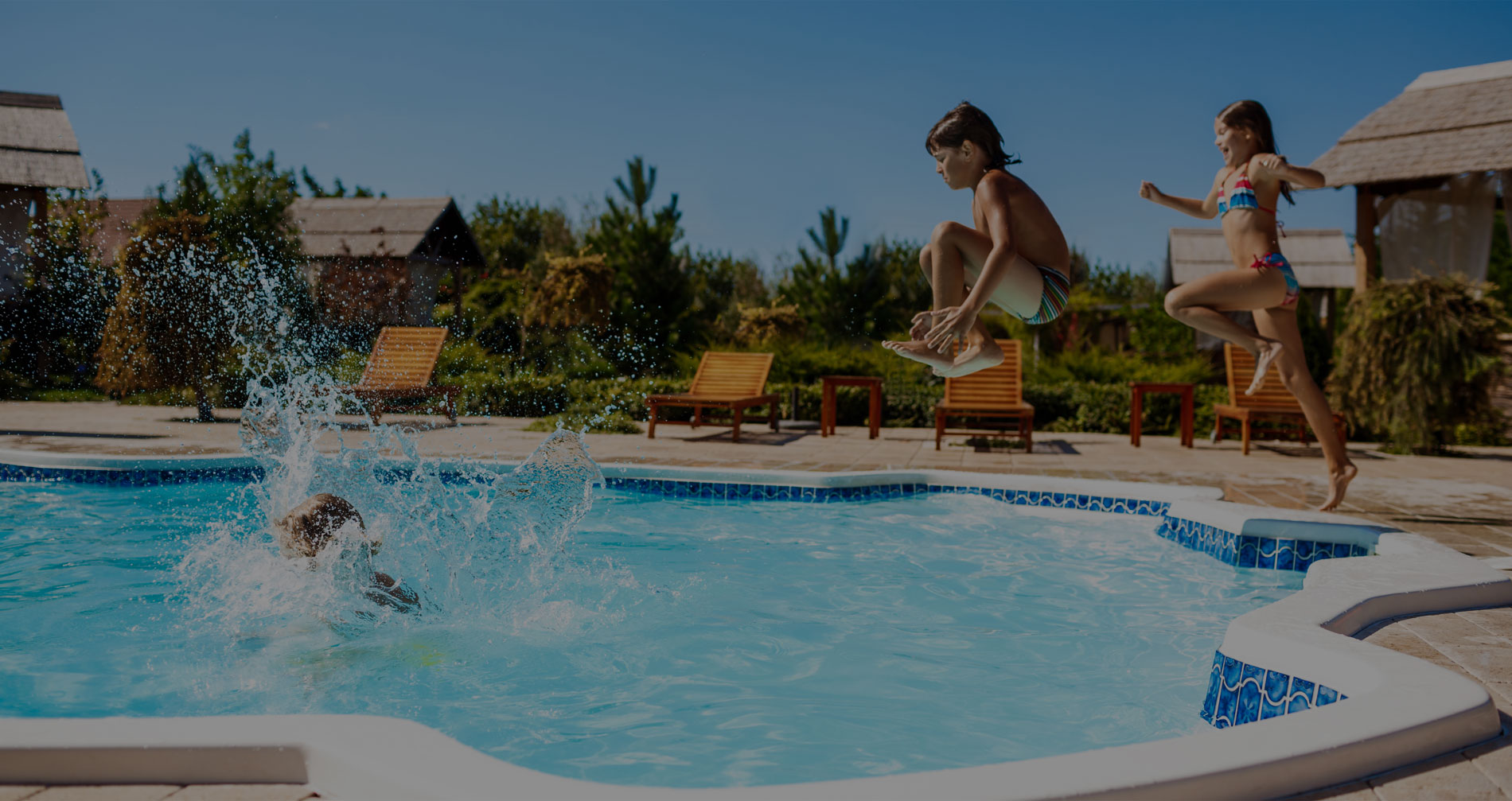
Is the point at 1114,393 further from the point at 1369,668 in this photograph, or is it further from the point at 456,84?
the point at 456,84

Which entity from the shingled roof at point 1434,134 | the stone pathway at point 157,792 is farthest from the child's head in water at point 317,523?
the shingled roof at point 1434,134

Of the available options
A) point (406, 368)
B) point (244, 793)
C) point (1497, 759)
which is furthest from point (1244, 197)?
point (406, 368)

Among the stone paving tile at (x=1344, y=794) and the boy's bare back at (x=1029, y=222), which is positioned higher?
the boy's bare back at (x=1029, y=222)

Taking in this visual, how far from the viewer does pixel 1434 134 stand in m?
12.8

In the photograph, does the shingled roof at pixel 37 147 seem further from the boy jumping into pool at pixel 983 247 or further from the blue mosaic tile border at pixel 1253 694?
the blue mosaic tile border at pixel 1253 694

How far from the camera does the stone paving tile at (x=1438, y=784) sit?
1.78 meters

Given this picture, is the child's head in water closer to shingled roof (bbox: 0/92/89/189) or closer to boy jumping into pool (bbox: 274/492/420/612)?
boy jumping into pool (bbox: 274/492/420/612)

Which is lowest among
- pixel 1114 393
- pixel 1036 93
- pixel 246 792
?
pixel 246 792

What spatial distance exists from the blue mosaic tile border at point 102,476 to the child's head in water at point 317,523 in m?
4.73

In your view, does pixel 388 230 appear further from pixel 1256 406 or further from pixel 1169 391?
pixel 1256 406

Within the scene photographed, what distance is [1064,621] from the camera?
4574 millimetres

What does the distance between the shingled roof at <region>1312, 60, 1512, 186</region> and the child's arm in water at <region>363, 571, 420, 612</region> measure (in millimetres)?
12854

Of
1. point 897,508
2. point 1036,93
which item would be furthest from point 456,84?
point 897,508

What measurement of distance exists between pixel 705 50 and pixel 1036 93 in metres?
9.23
